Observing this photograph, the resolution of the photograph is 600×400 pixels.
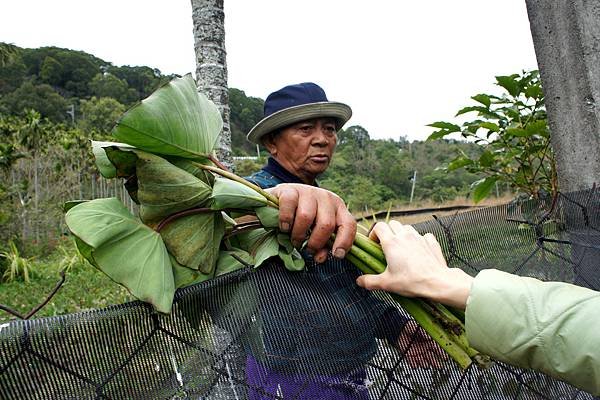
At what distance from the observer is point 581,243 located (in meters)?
1.49

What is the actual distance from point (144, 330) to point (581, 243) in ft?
3.96

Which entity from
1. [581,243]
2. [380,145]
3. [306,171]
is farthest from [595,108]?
[380,145]

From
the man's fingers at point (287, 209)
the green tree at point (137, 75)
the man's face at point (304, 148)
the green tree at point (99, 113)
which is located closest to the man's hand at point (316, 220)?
the man's fingers at point (287, 209)

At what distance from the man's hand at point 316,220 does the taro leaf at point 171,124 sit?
19cm

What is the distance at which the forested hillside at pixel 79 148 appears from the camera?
1366cm

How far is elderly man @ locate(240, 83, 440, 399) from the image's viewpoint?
961 millimetres

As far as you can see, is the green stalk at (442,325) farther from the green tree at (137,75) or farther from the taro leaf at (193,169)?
the green tree at (137,75)

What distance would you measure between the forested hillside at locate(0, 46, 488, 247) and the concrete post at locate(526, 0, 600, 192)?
23.4ft

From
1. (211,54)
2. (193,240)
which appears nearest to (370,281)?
(193,240)

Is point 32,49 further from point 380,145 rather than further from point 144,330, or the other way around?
point 144,330

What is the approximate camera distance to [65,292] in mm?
7090

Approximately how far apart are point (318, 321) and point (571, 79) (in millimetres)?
1488

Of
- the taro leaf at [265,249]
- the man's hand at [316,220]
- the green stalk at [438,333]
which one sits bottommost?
the green stalk at [438,333]

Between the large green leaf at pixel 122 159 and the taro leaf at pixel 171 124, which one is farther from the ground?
the taro leaf at pixel 171 124
